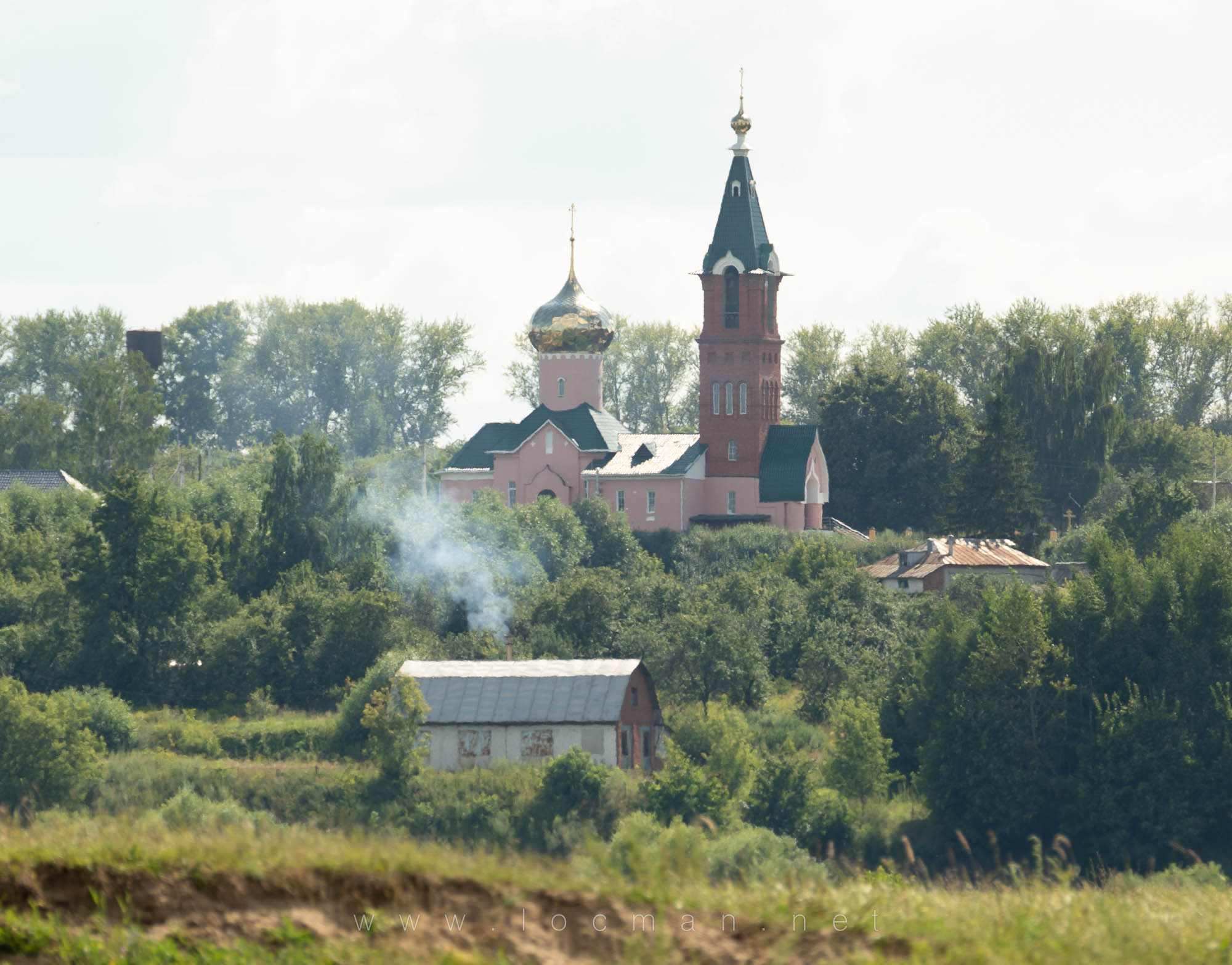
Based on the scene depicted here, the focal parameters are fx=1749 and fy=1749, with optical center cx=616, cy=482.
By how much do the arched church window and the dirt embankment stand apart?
52.4 meters

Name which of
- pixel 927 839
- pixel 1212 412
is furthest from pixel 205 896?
pixel 1212 412

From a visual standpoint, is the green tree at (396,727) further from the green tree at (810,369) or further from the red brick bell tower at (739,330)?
the green tree at (810,369)

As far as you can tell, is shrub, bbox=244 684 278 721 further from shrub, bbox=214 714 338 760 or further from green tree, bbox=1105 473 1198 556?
green tree, bbox=1105 473 1198 556

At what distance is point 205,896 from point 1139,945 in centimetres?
468

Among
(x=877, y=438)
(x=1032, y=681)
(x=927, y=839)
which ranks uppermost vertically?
(x=877, y=438)

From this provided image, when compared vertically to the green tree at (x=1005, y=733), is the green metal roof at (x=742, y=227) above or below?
above

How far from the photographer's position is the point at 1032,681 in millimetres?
36250

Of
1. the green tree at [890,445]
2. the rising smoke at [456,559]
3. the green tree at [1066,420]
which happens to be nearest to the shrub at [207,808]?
the rising smoke at [456,559]

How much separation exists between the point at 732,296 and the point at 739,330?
1185 mm

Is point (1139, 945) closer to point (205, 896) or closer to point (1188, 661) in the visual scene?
point (205, 896)

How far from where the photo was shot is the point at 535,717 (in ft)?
121

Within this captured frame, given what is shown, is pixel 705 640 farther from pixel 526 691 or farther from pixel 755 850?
pixel 755 850

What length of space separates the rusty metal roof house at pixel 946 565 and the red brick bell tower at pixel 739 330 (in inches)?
359

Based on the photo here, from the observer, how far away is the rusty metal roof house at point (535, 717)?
121 feet
